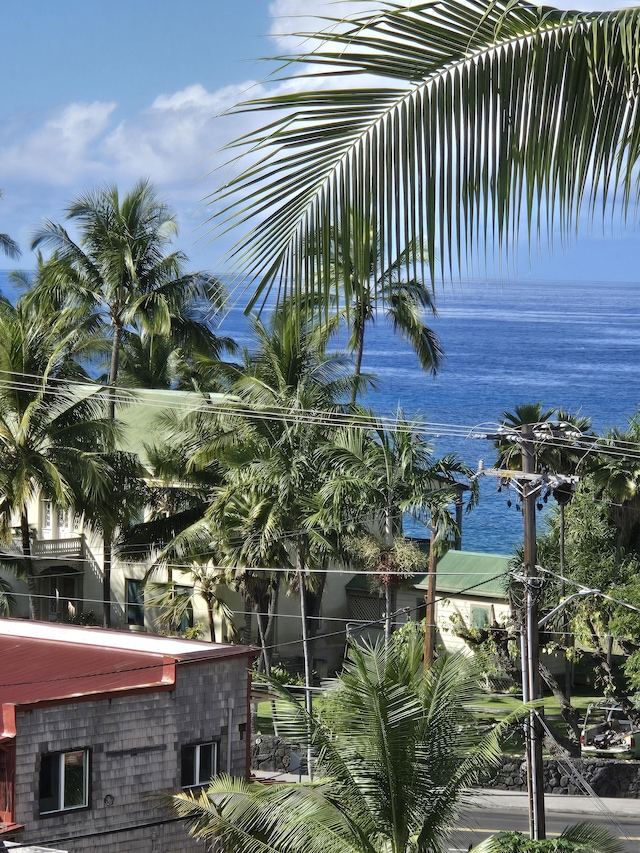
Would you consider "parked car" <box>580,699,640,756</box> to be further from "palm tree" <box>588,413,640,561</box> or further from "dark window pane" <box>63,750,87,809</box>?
"dark window pane" <box>63,750,87,809</box>

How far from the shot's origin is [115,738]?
1831 centimetres

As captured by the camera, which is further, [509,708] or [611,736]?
[509,708]

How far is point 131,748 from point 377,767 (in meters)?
6.15

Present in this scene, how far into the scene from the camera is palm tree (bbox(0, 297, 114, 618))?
32.2m

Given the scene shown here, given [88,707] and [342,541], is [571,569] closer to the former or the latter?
[342,541]

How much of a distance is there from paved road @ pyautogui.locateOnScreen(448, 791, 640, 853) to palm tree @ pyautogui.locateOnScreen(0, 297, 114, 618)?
13.7 meters

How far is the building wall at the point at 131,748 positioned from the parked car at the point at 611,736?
45.0 feet

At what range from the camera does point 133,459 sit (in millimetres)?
36219

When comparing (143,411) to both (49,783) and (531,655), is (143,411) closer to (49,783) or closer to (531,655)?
(531,655)

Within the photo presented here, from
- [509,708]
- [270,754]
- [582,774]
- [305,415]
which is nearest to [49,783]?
[270,754]

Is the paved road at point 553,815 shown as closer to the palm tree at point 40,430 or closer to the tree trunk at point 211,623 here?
the tree trunk at point 211,623

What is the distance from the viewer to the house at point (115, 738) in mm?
17078

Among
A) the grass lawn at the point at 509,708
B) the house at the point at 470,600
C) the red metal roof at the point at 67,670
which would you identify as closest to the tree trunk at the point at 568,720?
the grass lawn at the point at 509,708

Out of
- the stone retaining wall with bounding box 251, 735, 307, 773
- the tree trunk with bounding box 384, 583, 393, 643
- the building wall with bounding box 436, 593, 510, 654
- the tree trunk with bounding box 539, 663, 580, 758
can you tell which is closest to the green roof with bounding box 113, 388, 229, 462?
the building wall with bounding box 436, 593, 510, 654
